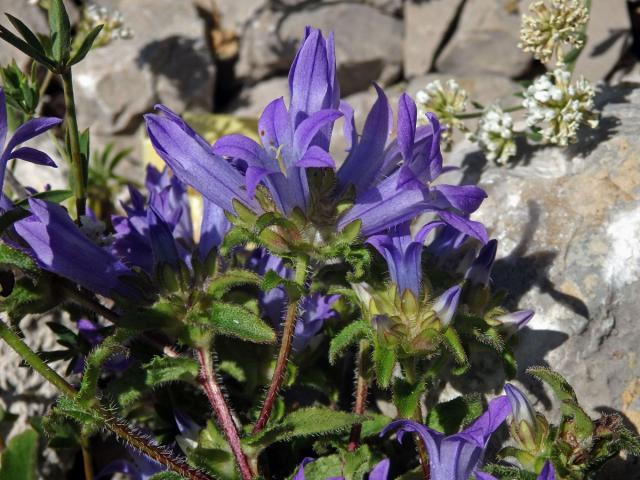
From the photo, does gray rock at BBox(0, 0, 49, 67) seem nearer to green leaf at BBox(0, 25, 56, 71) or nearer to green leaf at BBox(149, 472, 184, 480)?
green leaf at BBox(0, 25, 56, 71)

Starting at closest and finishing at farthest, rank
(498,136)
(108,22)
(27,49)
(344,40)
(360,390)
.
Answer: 1. (27,49)
2. (360,390)
3. (498,136)
4. (108,22)
5. (344,40)

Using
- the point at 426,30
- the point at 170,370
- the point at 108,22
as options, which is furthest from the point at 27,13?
the point at 170,370

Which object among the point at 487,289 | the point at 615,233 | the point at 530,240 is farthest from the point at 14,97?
the point at 615,233

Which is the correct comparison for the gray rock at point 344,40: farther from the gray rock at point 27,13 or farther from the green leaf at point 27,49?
the green leaf at point 27,49

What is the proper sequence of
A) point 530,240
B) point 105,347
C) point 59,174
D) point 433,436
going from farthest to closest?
point 59,174 → point 530,240 → point 105,347 → point 433,436

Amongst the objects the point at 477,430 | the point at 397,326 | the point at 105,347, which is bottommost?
the point at 477,430

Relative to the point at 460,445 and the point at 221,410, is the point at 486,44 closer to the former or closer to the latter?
the point at 221,410

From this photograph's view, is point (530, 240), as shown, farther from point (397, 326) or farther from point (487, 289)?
point (397, 326)
